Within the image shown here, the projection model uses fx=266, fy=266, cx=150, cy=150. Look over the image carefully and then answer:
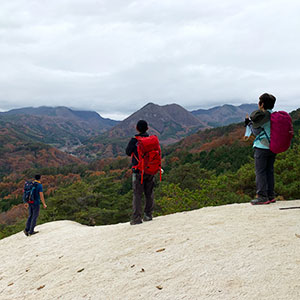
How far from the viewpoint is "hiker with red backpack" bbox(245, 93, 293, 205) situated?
5219 millimetres

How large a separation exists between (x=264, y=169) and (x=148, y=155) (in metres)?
2.44

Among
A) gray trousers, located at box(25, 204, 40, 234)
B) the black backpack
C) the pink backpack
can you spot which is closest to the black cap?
the pink backpack

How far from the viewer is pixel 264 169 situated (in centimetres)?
554

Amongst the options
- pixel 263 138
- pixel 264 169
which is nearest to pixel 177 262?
pixel 264 169

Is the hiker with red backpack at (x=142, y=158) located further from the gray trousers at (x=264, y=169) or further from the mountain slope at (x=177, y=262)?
the gray trousers at (x=264, y=169)

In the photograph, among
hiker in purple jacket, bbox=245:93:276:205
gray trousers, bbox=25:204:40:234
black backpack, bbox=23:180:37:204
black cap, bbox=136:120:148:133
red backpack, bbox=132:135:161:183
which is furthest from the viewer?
gray trousers, bbox=25:204:40:234

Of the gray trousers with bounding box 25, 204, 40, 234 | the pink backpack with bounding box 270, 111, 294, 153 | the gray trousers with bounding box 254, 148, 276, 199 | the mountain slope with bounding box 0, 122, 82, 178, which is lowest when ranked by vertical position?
the mountain slope with bounding box 0, 122, 82, 178

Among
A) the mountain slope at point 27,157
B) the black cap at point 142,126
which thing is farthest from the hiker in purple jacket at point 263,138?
the mountain slope at point 27,157

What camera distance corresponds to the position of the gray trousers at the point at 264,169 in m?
5.49

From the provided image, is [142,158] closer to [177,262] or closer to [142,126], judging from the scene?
[142,126]

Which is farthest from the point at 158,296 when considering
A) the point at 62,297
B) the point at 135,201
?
the point at 135,201

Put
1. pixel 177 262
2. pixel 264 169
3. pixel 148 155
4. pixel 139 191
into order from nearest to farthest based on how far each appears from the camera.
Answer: pixel 177 262 < pixel 264 169 < pixel 148 155 < pixel 139 191

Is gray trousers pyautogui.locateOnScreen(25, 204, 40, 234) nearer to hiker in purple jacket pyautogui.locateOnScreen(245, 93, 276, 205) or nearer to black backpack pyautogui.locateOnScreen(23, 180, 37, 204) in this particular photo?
black backpack pyautogui.locateOnScreen(23, 180, 37, 204)

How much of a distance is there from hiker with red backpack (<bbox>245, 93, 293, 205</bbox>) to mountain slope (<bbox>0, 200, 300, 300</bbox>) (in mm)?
667
